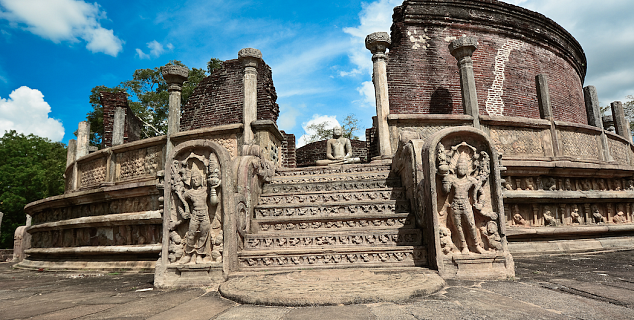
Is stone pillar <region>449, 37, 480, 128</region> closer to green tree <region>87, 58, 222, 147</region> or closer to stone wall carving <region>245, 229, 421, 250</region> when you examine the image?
stone wall carving <region>245, 229, 421, 250</region>

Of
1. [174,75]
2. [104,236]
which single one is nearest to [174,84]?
[174,75]

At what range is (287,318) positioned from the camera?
2.12m

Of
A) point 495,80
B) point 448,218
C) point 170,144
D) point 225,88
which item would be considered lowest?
Result: point 448,218

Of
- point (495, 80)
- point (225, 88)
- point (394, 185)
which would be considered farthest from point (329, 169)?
point (225, 88)

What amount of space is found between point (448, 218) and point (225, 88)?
1266cm

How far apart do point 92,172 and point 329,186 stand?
6011 millimetres

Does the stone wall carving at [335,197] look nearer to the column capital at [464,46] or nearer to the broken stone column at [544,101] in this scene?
the broken stone column at [544,101]

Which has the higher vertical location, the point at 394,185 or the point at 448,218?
the point at 394,185

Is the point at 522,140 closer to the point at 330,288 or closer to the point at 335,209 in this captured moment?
the point at 335,209

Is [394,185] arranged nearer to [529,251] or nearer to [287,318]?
[529,251]

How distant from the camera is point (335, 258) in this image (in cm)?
381

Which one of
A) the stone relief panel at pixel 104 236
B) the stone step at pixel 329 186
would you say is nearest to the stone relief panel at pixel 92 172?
the stone relief panel at pixel 104 236

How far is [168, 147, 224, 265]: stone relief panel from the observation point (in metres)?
3.71

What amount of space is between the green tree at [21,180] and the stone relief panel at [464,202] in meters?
25.4
